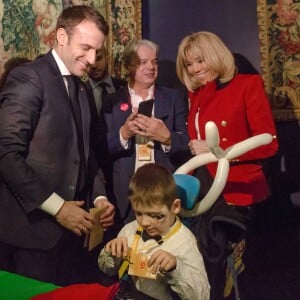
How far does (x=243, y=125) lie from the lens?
9.32 ft

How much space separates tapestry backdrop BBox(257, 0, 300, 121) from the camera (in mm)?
3604

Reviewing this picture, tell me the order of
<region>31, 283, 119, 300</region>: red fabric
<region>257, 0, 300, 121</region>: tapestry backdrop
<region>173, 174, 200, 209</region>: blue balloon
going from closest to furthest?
<region>31, 283, 119, 300</region>: red fabric, <region>173, 174, 200, 209</region>: blue balloon, <region>257, 0, 300, 121</region>: tapestry backdrop

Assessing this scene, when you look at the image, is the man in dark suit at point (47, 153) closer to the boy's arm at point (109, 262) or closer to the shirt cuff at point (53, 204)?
the shirt cuff at point (53, 204)

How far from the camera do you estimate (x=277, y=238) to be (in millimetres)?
3832

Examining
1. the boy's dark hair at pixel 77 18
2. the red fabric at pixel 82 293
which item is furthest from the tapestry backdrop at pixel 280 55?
the red fabric at pixel 82 293

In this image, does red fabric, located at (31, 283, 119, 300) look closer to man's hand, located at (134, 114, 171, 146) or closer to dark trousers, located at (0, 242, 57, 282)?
dark trousers, located at (0, 242, 57, 282)

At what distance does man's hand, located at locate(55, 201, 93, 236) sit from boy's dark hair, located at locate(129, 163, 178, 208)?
35cm

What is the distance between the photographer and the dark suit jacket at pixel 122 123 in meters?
2.95

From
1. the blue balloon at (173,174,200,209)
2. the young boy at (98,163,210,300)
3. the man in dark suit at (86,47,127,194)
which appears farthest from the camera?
the man in dark suit at (86,47,127,194)

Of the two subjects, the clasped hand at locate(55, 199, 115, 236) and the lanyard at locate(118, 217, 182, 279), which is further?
the clasped hand at locate(55, 199, 115, 236)

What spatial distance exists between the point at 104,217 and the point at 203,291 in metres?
0.59

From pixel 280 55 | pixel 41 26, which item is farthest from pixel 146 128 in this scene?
pixel 280 55

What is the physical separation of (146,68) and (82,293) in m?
1.44

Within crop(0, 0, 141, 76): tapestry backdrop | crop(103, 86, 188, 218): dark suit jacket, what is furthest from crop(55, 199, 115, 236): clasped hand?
crop(0, 0, 141, 76): tapestry backdrop
